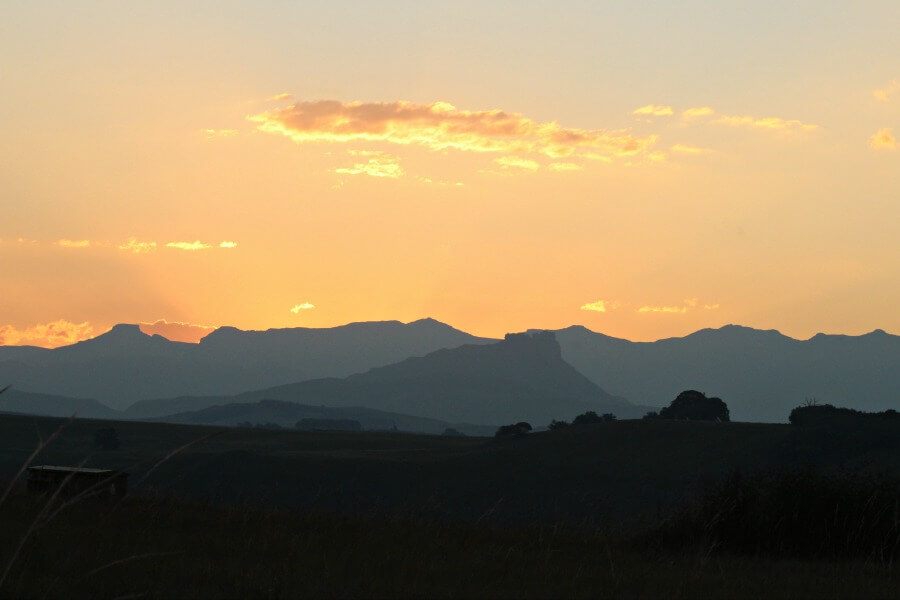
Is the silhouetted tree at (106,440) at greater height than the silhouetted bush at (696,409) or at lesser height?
lesser

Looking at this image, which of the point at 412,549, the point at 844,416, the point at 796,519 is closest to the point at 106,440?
the point at 844,416

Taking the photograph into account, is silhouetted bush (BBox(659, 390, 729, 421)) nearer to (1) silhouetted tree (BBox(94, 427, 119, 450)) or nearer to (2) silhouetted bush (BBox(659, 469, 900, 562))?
A: (1) silhouetted tree (BBox(94, 427, 119, 450))

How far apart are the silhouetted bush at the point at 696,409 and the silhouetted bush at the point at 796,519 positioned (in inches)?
4873

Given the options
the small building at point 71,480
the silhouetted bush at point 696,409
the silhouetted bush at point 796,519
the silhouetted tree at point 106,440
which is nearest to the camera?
the small building at point 71,480

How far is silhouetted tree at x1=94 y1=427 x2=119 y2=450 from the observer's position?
15450 centimetres

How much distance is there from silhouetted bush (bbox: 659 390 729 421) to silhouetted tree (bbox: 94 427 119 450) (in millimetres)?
80308

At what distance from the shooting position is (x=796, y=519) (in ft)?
50.6

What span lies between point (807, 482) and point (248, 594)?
984cm

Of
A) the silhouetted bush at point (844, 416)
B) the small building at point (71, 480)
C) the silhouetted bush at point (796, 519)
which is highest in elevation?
the silhouetted bush at point (844, 416)

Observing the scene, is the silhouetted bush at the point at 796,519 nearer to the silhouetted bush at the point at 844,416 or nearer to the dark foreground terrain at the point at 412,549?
the dark foreground terrain at the point at 412,549

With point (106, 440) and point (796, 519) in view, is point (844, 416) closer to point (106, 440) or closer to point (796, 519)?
point (796, 519)

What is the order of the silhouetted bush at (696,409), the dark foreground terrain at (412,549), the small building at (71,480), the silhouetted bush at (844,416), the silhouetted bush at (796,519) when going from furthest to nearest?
the silhouetted bush at (696,409), the silhouetted bush at (844,416), the silhouetted bush at (796,519), the small building at (71,480), the dark foreground terrain at (412,549)

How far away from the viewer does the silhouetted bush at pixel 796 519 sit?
15141mm

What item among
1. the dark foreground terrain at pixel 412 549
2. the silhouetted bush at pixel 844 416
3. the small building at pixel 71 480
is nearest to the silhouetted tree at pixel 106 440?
the silhouetted bush at pixel 844 416
